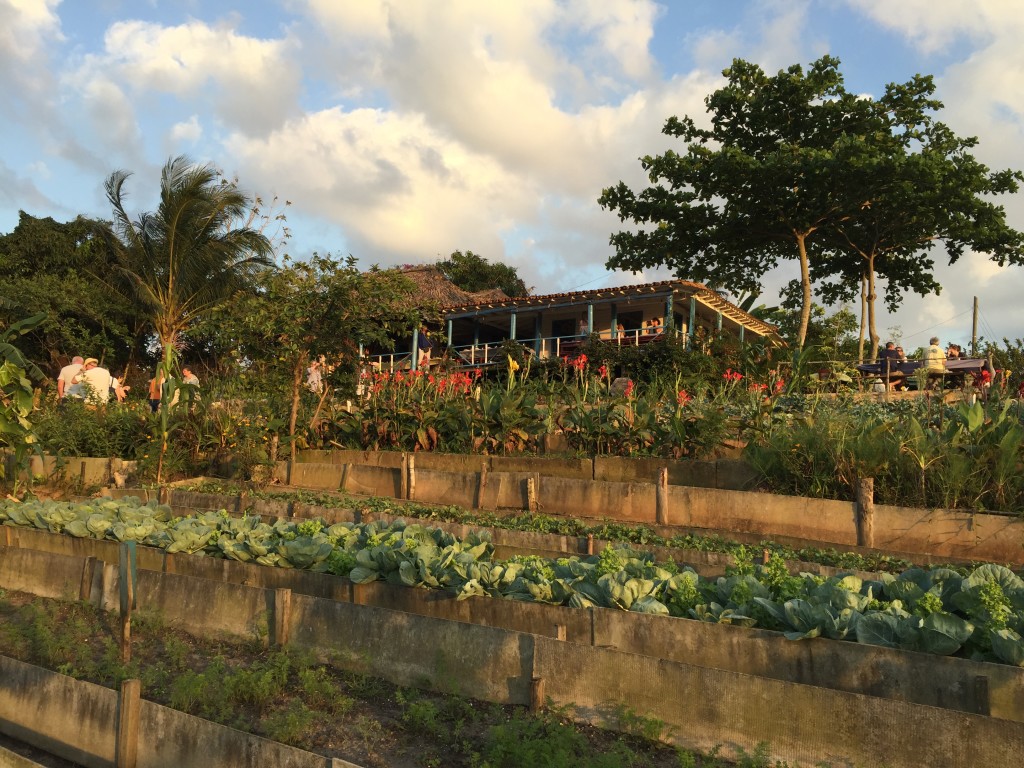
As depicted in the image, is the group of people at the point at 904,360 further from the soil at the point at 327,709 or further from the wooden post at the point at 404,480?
the soil at the point at 327,709

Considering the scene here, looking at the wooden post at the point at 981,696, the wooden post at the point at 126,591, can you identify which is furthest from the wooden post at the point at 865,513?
the wooden post at the point at 126,591

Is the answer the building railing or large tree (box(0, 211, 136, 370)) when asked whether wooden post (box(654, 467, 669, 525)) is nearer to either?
the building railing

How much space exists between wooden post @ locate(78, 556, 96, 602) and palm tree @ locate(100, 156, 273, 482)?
16896 millimetres

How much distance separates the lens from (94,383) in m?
13.7

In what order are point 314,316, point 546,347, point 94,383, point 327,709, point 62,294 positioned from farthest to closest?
point 546,347, point 62,294, point 94,383, point 314,316, point 327,709

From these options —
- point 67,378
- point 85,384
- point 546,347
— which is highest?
point 546,347

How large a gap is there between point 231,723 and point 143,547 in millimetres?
2831

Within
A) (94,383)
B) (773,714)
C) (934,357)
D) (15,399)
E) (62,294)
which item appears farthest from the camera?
(62,294)

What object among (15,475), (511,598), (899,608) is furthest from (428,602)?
(15,475)

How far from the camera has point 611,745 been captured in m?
3.59

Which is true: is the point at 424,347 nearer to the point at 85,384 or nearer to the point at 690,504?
the point at 85,384

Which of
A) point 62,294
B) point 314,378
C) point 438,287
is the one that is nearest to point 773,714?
point 314,378

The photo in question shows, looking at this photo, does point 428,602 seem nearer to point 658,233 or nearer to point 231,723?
point 231,723

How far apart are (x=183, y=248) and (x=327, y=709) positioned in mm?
19880
